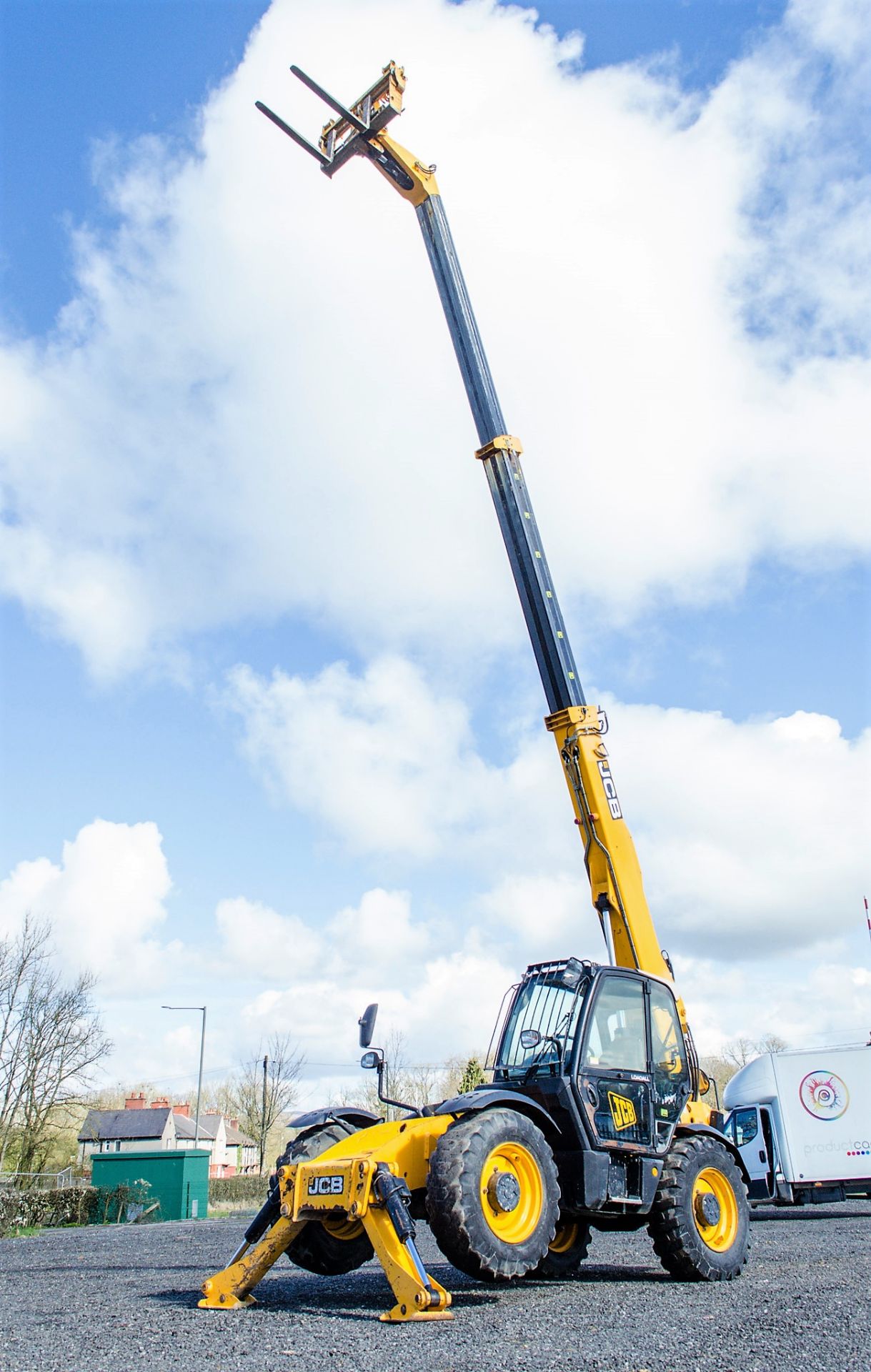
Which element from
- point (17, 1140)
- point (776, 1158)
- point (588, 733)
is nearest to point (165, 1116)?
point (17, 1140)

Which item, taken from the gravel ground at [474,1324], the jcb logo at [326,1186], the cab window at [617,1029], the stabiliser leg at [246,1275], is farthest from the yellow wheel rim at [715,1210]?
the stabiliser leg at [246,1275]

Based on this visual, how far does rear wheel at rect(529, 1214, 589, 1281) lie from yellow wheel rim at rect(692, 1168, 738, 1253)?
979 millimetres

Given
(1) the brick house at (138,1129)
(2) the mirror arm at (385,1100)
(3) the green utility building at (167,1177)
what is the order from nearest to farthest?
(2) the mirror arm at (385,1100) < (3) the green utility building at (167,1177) < (1) the brick house at (138,1129)

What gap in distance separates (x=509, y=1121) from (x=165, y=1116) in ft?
229

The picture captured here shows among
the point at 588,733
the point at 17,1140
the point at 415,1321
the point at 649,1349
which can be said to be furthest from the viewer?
the point at 17,1140

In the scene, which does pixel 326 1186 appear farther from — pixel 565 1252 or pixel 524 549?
pixel 524 549

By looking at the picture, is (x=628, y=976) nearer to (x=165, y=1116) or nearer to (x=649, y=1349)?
(x=649, y=1349)

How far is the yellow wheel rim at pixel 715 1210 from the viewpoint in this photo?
8422mm

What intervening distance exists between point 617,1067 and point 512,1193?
5.98 feet

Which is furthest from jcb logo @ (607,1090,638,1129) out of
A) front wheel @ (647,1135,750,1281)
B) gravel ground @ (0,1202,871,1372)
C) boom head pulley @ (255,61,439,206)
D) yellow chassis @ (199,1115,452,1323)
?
boom head pulley @ (255,61,439,206)

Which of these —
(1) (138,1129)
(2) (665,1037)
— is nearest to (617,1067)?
(2) (665,1037)

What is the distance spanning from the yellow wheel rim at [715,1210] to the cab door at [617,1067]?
0.68m

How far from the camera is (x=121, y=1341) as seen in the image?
5695mm

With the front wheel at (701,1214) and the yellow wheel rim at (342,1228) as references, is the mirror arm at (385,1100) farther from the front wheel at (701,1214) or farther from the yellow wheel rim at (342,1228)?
the front wheel at (701,1214)
